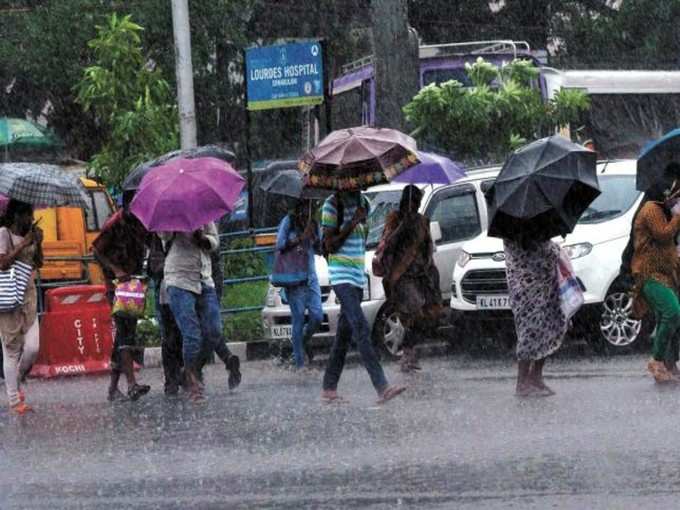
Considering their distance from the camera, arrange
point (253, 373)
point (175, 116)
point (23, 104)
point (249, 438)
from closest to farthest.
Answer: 1. point (249, 438)
2. point (253, 373)
3. point (175, 116)
4. point (23, 104)

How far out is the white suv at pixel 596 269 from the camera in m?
14.8

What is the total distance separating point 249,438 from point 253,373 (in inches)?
199

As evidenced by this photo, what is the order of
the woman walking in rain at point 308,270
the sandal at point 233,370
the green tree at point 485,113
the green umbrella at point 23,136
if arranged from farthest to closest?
the green umbrella at point 23,136, the green tree at point 485,113, the woman walking in rain at point 308,270, the sandal at point 233,370

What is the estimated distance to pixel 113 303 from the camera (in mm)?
12922

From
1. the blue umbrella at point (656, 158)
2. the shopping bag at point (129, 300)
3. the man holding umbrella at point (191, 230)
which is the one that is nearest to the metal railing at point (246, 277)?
the shopping bag at point (129, 300)

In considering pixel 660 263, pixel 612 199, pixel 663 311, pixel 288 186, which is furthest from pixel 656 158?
pixel 288 186

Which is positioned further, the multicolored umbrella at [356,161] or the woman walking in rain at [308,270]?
the woman walking in rain at [308,270]

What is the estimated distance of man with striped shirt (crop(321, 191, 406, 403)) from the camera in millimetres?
11383

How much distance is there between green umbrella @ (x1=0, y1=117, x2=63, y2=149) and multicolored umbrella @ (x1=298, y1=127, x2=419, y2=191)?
60.3 feet

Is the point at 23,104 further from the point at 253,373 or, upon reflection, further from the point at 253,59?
the point at 253,373

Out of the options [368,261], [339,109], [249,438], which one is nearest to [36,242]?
[249,438]

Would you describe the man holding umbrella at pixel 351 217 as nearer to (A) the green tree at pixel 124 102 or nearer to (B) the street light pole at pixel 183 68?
(B) the street light pole at pixel 183 68

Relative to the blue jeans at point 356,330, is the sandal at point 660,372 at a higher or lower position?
lower

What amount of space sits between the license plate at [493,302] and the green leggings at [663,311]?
3153 mm
